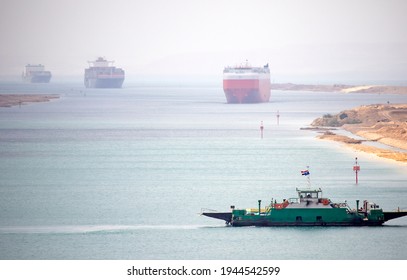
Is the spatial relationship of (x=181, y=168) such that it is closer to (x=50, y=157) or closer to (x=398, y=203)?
(x=50, y=157)

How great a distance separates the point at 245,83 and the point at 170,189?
82416 mm

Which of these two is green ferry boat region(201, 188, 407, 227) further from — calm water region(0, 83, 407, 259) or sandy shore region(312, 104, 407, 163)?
sandy shore region(312, 104, 407, 163)

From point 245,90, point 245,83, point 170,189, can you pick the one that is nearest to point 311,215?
point 170,189

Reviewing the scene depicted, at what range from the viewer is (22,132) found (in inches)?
3223

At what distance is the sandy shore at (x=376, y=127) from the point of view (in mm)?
61375

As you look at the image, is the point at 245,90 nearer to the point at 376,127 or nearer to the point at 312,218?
the point at 376,127

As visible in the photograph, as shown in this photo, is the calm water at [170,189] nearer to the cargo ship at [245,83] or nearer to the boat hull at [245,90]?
the cargo ship at [245,83]

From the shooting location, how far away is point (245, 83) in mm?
127500

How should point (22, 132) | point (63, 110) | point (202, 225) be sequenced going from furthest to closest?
point (63, 110) → point (22, 132) → point (202, 225)

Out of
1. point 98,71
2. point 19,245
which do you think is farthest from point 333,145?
point 98,71

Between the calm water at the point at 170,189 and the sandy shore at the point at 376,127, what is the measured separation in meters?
1.74

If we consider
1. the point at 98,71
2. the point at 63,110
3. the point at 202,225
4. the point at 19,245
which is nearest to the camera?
the point at 19,245

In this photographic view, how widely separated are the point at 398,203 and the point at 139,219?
10578 millimetres

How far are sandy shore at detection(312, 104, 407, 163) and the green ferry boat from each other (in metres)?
20.0
